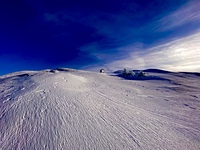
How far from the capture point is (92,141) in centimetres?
259

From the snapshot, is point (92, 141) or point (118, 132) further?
point (118, 132)

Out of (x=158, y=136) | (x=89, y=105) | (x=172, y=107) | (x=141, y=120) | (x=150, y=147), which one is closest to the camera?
(x=150, y=147)

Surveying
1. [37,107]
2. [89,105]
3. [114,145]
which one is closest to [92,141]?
[114,145]

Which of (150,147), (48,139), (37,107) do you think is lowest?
(150,147)

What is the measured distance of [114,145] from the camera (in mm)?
2500

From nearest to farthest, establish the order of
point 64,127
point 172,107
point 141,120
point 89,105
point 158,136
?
point 158,136, point 64,127, point 141,120, point 89,105, point 172,107

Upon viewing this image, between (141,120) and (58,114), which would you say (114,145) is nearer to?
(141,120)

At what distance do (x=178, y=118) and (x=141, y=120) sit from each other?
1.12 meters

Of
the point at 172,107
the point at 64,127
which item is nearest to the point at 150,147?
the point at 64,127

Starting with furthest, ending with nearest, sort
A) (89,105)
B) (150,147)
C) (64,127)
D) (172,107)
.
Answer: (172,107), (89,105), (64,127), (150,147)

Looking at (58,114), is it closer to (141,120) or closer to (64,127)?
(64,127)

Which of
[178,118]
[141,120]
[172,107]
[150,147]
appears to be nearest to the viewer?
[150,147]

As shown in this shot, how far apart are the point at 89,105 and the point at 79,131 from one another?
4.65ft

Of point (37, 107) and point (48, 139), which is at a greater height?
point (37, 107)
